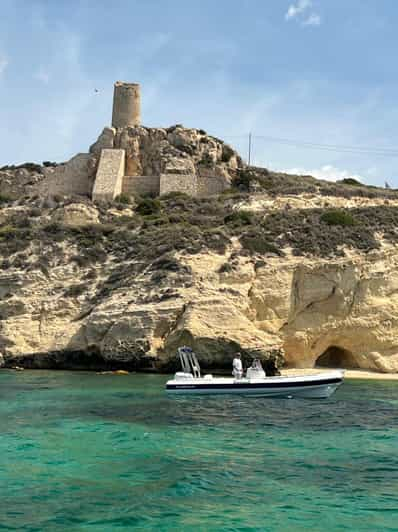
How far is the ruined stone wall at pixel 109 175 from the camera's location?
44.6 metres

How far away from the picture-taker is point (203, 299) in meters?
26.9

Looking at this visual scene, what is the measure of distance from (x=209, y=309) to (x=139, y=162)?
24.2 m

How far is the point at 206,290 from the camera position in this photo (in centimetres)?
2753

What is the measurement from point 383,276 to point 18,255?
1877cm

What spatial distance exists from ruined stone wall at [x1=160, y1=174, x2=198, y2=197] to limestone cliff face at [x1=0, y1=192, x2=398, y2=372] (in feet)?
44.8

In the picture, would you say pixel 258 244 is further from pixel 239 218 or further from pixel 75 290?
pixel 75 290

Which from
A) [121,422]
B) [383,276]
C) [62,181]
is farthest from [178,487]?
[62,181]

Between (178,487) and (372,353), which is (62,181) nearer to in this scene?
(372,353)

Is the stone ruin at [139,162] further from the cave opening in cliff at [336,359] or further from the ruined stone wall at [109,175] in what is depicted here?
the cave opening in cliff at [336,359]

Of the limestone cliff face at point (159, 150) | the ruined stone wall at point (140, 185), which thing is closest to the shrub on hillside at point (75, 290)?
the ruined stone wall at point (140, 185)

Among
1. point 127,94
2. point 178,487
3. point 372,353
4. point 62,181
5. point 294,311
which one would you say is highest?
point 127,94

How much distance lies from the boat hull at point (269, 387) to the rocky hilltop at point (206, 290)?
17.2 ft

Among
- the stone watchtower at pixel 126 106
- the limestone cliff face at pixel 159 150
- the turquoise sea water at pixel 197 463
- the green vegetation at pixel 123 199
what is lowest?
the turquoise sea water at pixel 197 463

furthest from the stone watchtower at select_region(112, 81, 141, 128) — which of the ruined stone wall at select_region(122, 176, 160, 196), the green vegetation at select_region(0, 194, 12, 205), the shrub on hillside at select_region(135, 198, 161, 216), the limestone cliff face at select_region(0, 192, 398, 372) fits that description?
the limestone cliff face at select_region(0, 192, 398, 372)
